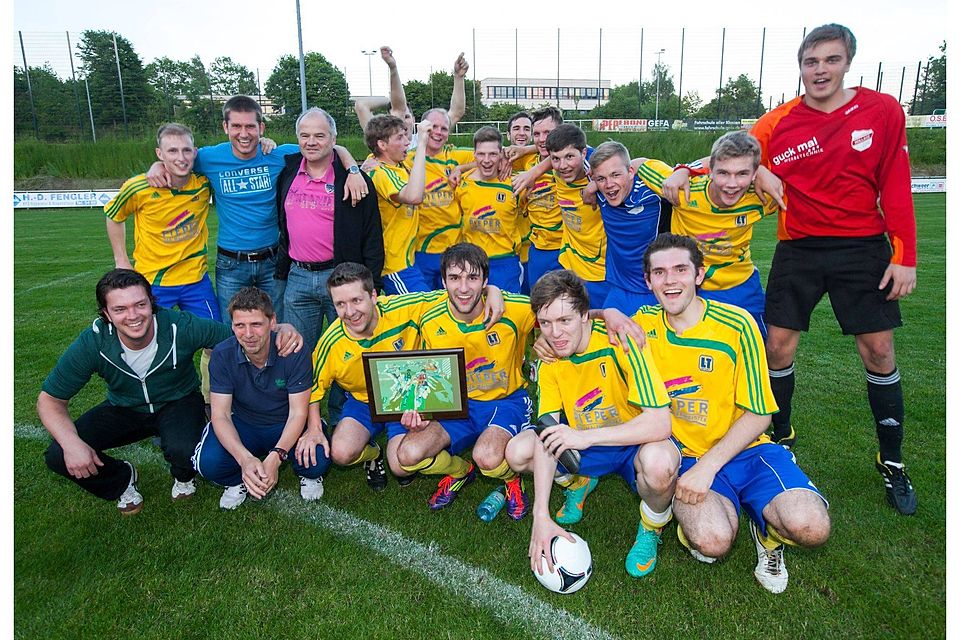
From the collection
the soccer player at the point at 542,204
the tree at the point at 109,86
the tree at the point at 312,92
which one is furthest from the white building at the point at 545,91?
the soccer player at the point at 542,204

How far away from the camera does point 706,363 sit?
2801 millimetres

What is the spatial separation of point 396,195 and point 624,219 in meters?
1.56

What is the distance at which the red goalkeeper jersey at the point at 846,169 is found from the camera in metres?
3.03

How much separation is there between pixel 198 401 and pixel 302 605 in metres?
1.56

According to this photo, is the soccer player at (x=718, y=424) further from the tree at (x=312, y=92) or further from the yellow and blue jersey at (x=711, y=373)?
the tree at (x=312, y=92)

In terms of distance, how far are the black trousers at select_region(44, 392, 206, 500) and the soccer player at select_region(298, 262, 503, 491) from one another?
27.5 inches

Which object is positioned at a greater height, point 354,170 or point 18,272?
point 354,170

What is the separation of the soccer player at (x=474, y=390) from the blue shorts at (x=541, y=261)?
169cm

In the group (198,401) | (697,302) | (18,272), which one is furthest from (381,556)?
(18,272)

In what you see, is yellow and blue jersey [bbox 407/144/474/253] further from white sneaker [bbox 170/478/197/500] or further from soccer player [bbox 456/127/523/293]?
white sneaker [bbox 170/478/197/500]

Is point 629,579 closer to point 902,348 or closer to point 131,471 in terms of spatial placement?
point 131,471

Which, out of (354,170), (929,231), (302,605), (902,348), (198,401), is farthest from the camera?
(929,231)
